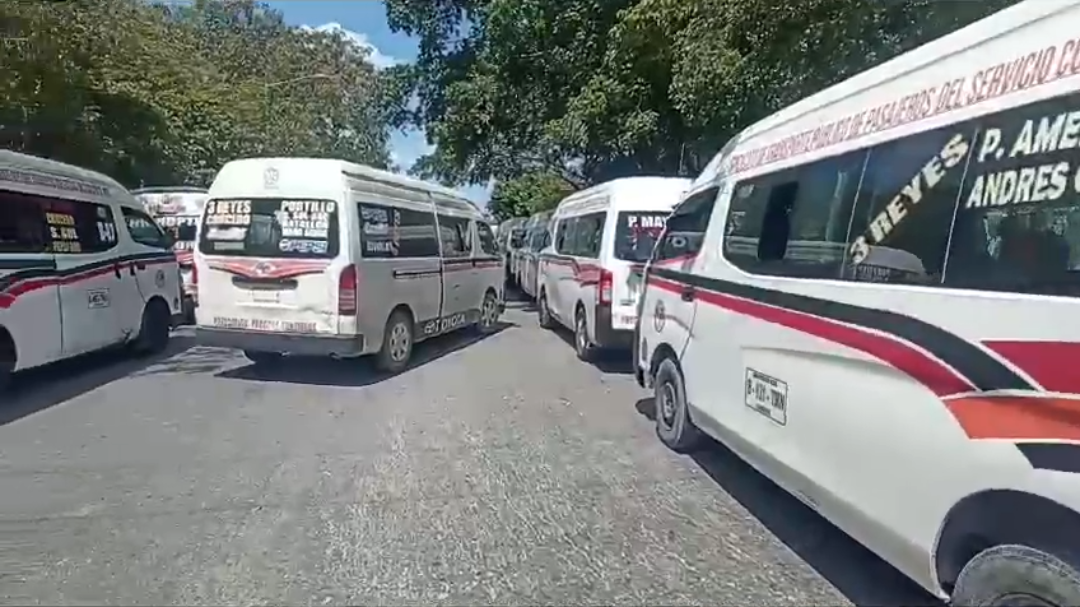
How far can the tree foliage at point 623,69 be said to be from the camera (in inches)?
316

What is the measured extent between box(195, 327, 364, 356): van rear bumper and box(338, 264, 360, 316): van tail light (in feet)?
0.91

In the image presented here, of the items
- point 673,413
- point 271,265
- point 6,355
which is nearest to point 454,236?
point 271,265

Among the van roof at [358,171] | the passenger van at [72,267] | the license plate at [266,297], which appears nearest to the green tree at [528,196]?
the van roof at [358,171]

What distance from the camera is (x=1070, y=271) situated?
8.04 ft

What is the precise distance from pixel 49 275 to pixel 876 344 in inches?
308

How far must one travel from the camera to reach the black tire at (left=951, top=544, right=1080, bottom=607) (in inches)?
92.4

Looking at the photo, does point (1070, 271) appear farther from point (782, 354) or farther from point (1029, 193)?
point (782, 354)

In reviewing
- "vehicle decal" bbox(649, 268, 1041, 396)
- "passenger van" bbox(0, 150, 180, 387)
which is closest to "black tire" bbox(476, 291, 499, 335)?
"passenger van" bbox(0, 150, 180, 387)

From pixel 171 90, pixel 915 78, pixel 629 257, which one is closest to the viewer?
pixel 915 78

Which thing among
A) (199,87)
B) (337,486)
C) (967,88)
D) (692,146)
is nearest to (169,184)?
(199,87)

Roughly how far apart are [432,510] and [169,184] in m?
19.3

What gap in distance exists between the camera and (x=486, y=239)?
1289 cm

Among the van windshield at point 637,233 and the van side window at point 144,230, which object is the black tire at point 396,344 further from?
the van side window at point 144,230

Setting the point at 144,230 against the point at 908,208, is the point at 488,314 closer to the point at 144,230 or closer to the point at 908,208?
the point at 144,230
